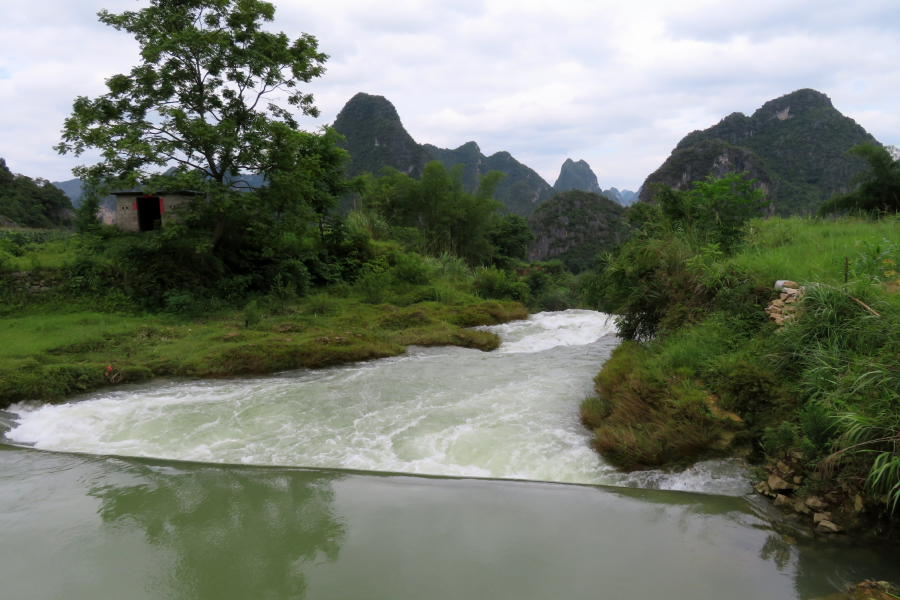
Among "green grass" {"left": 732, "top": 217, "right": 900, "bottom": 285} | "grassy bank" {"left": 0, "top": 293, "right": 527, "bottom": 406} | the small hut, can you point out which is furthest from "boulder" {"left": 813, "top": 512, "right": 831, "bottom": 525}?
the small hut

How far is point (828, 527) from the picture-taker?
3.13 metres

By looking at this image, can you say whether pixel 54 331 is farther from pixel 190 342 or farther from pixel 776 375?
pixel 776 375

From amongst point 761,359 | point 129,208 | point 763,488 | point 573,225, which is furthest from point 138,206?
point 573,225

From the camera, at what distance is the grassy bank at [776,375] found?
125 inches

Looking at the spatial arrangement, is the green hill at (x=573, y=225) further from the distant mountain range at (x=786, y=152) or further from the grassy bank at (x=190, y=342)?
the grassy bank at (x=190, y=342)

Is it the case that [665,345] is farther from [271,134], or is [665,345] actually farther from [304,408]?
[271,134]

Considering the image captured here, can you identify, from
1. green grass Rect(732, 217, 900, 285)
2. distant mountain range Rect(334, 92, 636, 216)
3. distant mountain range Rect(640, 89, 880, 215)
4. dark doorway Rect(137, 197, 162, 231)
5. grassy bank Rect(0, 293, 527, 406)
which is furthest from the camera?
distant mountain range Rect(334, 92, 636, 216)

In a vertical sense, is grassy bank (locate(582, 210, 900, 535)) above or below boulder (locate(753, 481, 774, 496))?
above

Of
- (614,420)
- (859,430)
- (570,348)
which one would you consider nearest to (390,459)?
(614,420)

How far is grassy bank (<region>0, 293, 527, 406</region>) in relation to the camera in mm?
6811

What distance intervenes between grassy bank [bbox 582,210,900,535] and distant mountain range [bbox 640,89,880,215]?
3354 cm

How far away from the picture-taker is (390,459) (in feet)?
15.7

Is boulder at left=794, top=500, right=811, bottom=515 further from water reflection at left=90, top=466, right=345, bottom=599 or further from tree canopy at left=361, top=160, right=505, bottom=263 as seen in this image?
tree canopy at left=361, top=160, right=505, bottom=263

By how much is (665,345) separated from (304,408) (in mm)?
4791
